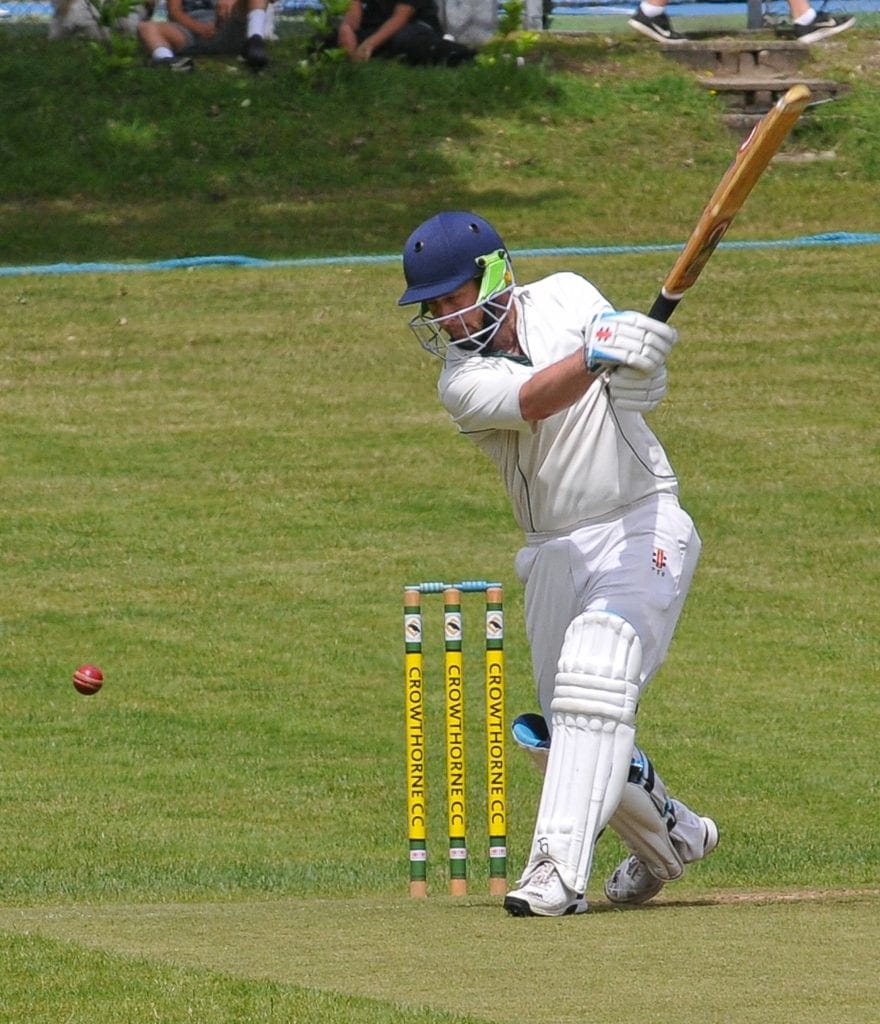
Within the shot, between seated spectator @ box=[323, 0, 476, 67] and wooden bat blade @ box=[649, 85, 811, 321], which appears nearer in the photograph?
wooden bat blade @ box=[649, 85, 811, 321]

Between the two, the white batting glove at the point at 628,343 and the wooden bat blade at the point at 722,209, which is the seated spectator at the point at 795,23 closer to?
the wooden bat blade at the point at 722,209

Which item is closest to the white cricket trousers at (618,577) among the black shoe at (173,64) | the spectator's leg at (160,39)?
the black shoe at (173,64)

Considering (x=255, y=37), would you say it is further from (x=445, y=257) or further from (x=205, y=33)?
(x=445, y=257)

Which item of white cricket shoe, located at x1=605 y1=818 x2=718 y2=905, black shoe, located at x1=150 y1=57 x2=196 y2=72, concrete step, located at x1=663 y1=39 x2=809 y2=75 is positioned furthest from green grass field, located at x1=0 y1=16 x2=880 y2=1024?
concrete step, located at x1=663 y1=39 x2=809 y2=75

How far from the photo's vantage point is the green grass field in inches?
173

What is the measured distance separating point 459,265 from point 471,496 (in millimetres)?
6927

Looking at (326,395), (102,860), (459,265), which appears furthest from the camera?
(326,395)

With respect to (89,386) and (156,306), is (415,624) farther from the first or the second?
(156,306)

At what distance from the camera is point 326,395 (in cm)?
1332

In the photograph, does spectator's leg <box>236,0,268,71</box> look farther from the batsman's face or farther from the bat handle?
the bat handle

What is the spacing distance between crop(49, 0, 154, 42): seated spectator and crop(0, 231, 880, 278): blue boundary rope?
345 centimetres

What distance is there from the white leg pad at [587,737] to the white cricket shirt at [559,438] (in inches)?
13.0

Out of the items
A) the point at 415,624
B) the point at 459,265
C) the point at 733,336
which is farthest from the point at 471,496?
the point at 459,265

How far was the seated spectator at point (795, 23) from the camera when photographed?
18.3 metres
